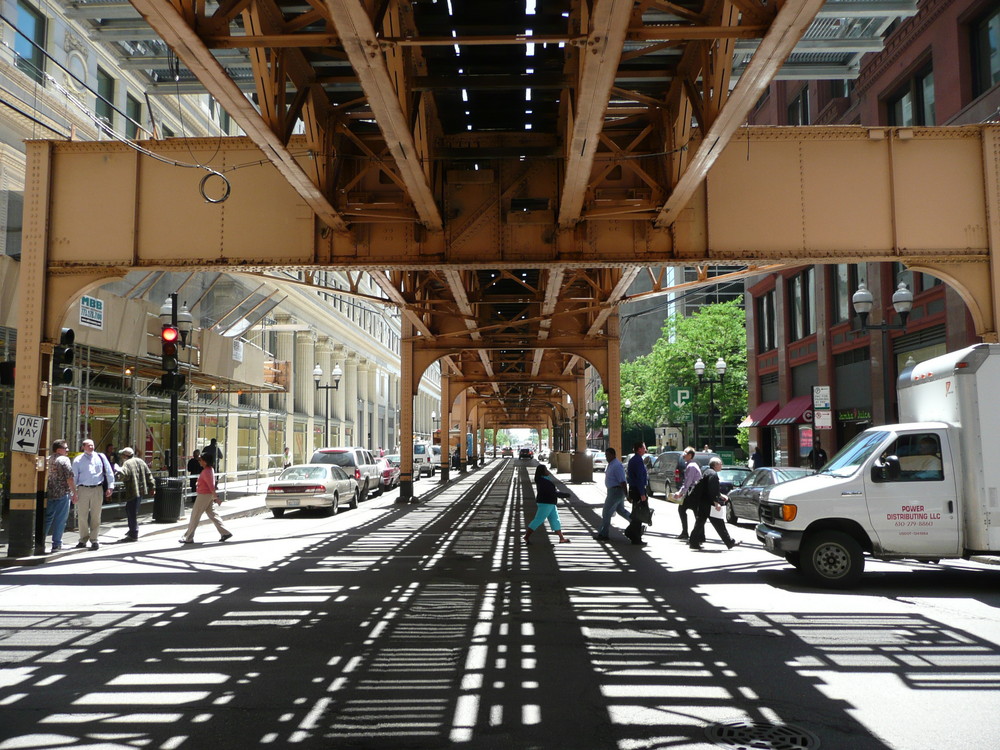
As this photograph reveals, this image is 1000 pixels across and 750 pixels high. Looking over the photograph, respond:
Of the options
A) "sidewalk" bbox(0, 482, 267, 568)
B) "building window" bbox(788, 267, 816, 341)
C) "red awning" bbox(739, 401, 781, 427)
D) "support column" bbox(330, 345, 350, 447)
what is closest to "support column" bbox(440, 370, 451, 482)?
"support column" bbox(330, 345, 350, 447)

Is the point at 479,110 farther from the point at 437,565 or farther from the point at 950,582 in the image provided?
the point at 950,582

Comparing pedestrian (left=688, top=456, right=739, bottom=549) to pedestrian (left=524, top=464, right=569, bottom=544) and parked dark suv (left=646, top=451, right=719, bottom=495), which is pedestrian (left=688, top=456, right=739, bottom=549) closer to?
pedestrian (left=524, top=464, right=569, bottom=544)

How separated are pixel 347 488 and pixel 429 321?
6631 millimetres

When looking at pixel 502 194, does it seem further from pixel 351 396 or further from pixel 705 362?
pixel 351 396

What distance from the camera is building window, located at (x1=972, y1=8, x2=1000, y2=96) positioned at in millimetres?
20500

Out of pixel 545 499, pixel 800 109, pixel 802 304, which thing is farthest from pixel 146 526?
pixel 800 109

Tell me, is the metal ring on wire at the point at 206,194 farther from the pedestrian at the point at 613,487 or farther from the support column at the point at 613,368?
the support column at the point at 613,368

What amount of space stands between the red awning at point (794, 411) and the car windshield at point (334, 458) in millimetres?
16961

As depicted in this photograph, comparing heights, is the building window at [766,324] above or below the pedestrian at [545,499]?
above

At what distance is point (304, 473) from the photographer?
2283 centimetres

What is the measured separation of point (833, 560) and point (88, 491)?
12.2m

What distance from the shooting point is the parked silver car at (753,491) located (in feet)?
57.5

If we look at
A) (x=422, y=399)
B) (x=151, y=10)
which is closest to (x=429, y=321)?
(x=151, y=10)

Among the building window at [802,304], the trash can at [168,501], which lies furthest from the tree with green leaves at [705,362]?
the trash can at [168,501]
